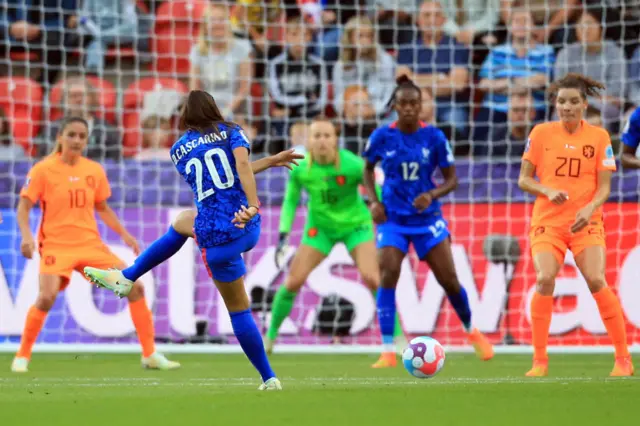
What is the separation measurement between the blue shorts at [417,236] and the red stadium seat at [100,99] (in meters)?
4.55

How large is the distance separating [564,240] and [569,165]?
478 mm

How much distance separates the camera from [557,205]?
7.32 metres

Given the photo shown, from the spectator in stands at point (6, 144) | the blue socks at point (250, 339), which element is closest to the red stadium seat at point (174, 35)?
the spectator in stands at point (6, 144)

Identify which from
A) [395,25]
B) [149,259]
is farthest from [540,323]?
[395,25]

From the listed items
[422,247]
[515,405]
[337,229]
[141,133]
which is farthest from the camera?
[141,133]

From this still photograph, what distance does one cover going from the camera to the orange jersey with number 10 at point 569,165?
289 inches

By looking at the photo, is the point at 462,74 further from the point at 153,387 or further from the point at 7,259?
the point at 153,387

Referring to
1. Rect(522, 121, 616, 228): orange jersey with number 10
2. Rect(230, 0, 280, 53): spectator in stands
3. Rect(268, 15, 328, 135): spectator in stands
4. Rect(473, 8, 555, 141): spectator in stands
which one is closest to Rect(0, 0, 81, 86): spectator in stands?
Rect(230, 0, 280, 53): spectator in stands

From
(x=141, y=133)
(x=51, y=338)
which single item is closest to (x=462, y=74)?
(x=141, y=133)

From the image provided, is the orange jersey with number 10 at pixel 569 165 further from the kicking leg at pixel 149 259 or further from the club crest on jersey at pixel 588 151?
the kicking leg at pixel 149 259

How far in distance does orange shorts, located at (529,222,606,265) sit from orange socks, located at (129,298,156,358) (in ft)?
9.30

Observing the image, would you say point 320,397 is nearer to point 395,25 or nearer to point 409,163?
point 409,163

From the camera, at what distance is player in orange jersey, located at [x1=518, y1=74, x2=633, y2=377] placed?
7.20 m

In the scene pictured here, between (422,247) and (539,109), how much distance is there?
156 inches
